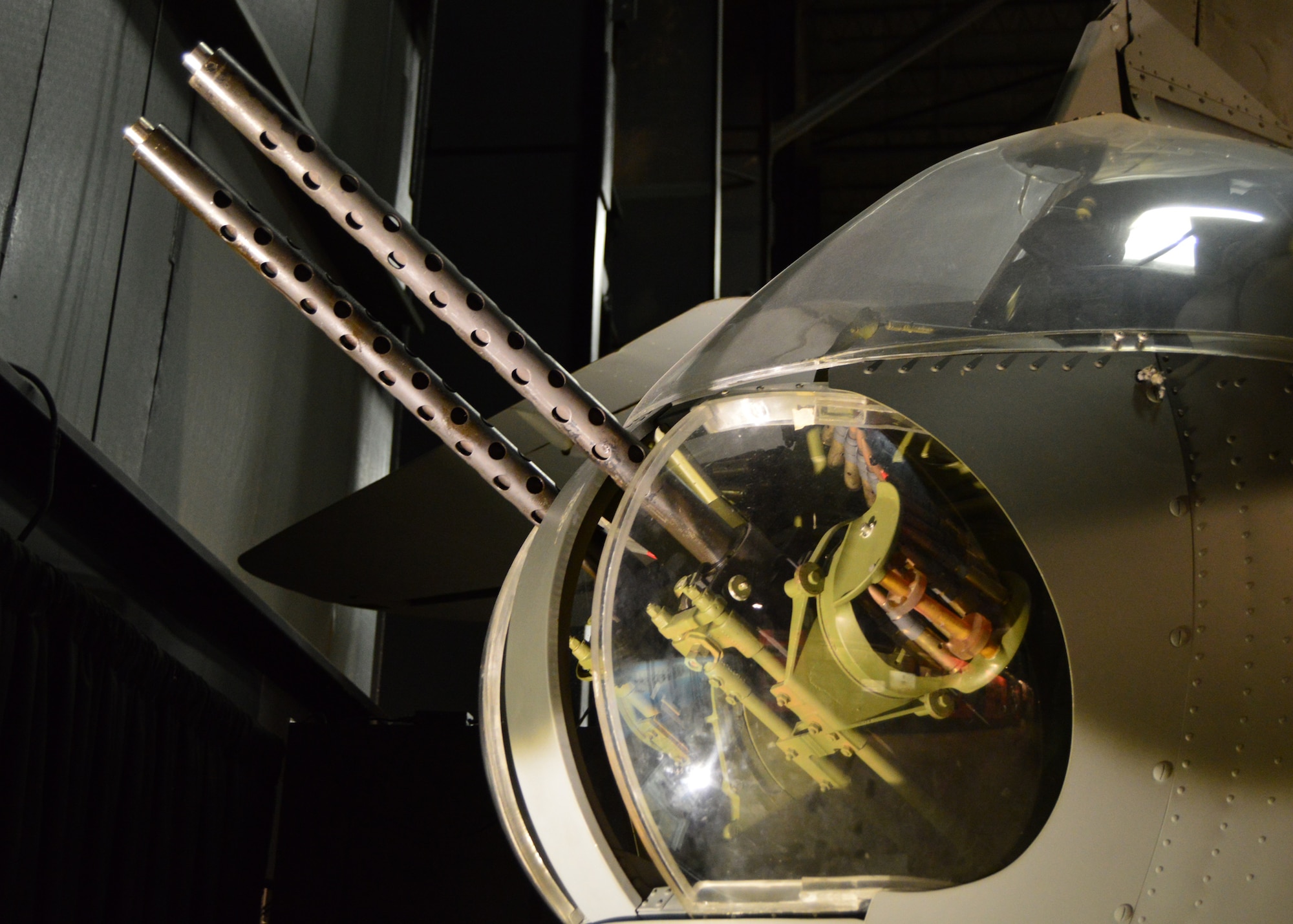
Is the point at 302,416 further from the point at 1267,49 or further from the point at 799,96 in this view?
the point at 799,96

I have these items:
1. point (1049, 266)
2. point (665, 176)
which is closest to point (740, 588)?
point (1049, 266)

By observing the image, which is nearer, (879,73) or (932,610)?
(932,610)

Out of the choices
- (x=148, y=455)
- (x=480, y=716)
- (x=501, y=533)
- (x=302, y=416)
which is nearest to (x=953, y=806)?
(x=480, y=716)

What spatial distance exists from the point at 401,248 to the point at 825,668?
0.68 meters

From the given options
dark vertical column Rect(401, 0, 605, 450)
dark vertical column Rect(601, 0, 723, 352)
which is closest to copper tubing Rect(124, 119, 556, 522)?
dark vertical column Rect(401, 0, 605, 450)

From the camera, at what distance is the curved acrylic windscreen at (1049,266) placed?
102cm

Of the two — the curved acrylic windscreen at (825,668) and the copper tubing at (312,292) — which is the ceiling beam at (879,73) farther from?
the curved acrylic windscreen at (825,668)

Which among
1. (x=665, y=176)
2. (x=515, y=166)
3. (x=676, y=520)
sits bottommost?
(x=676, y=520)

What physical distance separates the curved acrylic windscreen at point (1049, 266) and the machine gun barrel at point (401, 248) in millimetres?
90

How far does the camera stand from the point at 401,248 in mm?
1337

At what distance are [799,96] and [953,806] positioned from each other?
8095 mm

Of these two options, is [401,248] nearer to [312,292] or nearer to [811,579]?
[312,292]

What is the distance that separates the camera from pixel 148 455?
2.77 metres

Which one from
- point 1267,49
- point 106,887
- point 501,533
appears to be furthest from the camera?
point 501,533
